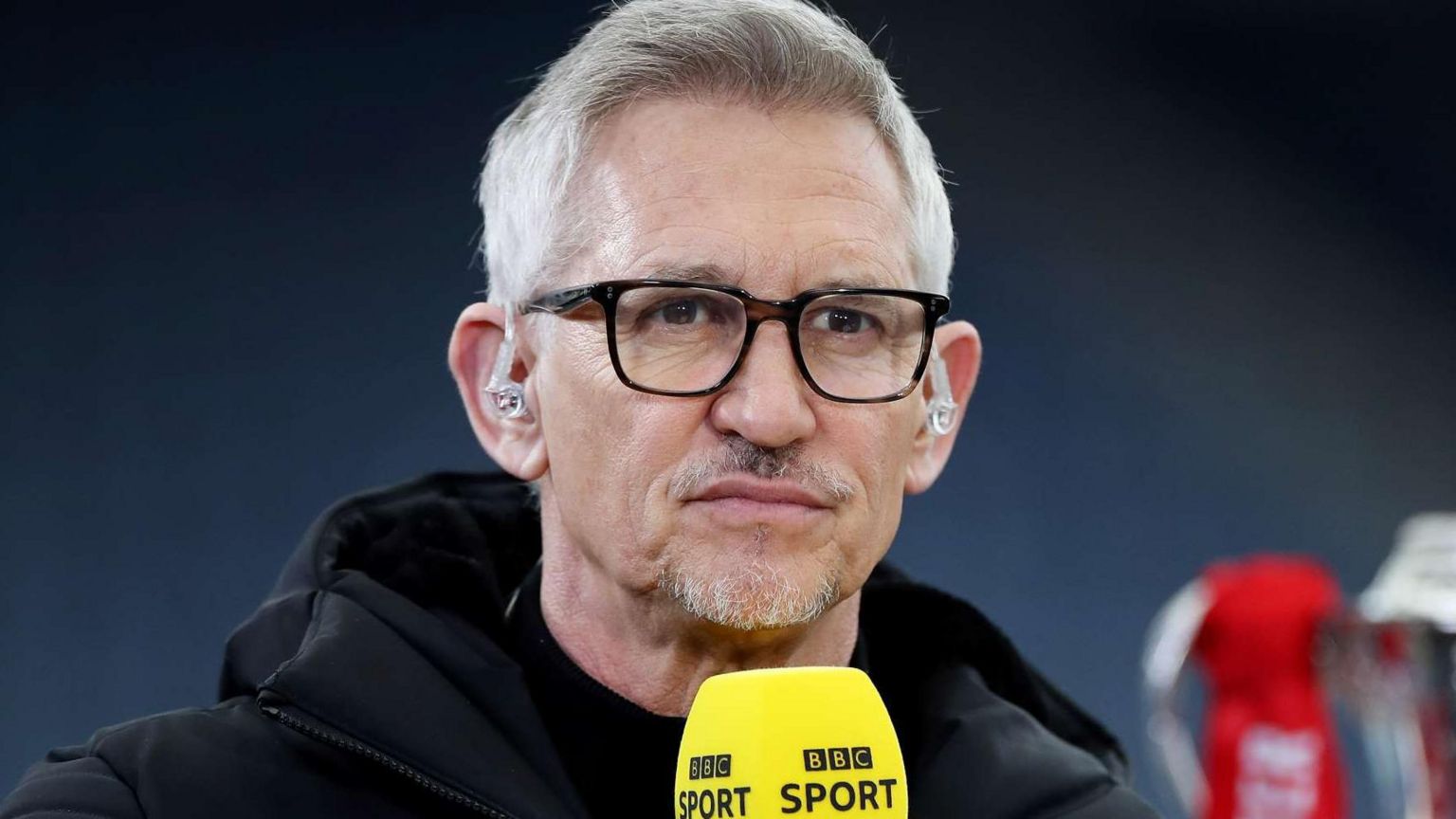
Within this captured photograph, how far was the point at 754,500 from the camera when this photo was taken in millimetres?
1472

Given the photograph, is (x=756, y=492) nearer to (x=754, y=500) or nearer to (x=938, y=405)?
(x=754, y=500)

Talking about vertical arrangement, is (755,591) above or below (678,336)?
below

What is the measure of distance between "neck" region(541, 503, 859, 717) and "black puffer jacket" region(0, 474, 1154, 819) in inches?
3.6

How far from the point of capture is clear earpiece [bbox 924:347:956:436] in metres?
1.79

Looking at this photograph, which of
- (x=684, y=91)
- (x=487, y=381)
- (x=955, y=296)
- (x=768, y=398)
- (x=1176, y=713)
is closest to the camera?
(x=768, y=398)

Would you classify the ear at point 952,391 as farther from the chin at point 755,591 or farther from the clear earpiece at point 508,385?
the clear earpiece at point 508,385

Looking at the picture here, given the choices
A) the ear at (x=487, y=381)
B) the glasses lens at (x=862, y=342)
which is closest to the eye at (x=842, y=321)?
the glasses lens at (x=862, y=342)

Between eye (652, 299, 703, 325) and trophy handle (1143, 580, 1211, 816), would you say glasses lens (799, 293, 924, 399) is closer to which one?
eye (652, 299, 703, 325)

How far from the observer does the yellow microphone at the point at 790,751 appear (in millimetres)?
1086

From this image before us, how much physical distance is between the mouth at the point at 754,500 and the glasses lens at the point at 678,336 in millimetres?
96

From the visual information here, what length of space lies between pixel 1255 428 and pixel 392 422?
7.27ft

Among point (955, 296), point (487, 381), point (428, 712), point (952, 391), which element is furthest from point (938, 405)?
point (955, 296)

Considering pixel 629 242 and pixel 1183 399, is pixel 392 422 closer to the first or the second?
pixel 1183 399

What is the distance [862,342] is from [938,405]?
0.88ft
